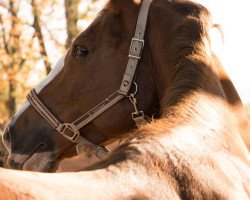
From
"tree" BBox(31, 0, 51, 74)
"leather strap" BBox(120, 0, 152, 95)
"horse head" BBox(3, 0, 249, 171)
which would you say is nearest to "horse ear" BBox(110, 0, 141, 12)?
"horse head" BBox(3, 0, 249, 171)

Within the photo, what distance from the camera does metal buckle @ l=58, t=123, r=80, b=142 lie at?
4.39 m

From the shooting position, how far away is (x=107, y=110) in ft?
13.8

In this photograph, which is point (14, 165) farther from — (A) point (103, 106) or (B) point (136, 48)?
(B) point (136, 48)

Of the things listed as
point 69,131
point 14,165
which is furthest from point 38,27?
point 69,131

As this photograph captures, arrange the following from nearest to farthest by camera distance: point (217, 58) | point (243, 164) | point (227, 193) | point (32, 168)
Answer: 1. point (227, 193)
2. point (243, 164)
3. point (217, 58)
4. point (32, 168)

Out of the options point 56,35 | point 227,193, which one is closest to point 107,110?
point 227,193

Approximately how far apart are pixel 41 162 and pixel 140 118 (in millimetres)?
965

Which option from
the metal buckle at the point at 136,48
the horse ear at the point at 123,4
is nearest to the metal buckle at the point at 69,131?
the metal buckle at the point at 136,48

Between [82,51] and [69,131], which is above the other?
[82,51]

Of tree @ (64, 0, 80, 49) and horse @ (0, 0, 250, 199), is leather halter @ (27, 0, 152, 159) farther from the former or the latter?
tree @ (64, 0, 80, 49)

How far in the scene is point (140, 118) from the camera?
160 inches

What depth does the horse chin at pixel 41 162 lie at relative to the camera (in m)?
4.49

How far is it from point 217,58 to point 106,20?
0.90 metres

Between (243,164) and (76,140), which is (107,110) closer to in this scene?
(76,140)
